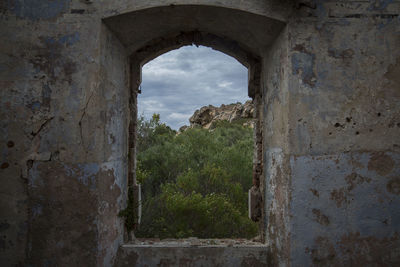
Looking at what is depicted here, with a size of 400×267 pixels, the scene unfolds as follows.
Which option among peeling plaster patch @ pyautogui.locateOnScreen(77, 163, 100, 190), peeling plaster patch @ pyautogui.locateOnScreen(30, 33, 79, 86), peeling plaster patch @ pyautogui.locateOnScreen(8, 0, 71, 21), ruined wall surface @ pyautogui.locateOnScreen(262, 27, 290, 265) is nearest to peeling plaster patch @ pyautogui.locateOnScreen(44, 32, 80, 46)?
peeling plaster patch @ pyautogui.locateOnScreen(30, 33, 79, 86)

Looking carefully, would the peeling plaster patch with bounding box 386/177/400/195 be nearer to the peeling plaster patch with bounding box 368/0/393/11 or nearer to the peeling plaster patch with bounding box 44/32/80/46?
the peeling plaster patch with bounding box 368/0/393/11

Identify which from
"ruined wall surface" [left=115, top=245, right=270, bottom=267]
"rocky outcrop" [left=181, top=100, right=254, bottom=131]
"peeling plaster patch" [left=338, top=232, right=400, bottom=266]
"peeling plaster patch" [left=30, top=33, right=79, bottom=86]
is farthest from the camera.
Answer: "rocky outcrop" [left=181, top=100, right=254, bottom=131]

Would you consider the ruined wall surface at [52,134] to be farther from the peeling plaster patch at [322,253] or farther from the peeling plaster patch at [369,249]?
the peeling plaster patch at [369,249]

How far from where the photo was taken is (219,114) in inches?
859

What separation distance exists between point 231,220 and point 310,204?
2.21 m

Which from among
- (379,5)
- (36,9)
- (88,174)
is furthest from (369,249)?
(36,9)

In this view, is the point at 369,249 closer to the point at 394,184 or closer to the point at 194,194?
the point at 394,184

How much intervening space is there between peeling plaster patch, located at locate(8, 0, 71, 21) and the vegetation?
9.87 feet

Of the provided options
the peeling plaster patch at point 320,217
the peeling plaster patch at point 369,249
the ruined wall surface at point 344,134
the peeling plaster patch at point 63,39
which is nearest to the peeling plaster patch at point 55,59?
the peeling plaster patch at point 63,39

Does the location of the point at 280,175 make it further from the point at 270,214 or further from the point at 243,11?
the point at 243,11

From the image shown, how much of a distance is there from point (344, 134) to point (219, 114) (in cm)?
1932

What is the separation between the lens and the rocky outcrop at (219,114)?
20.4 meters

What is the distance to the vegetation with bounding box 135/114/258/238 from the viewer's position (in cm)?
447

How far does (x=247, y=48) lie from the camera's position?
3408 millimetres
